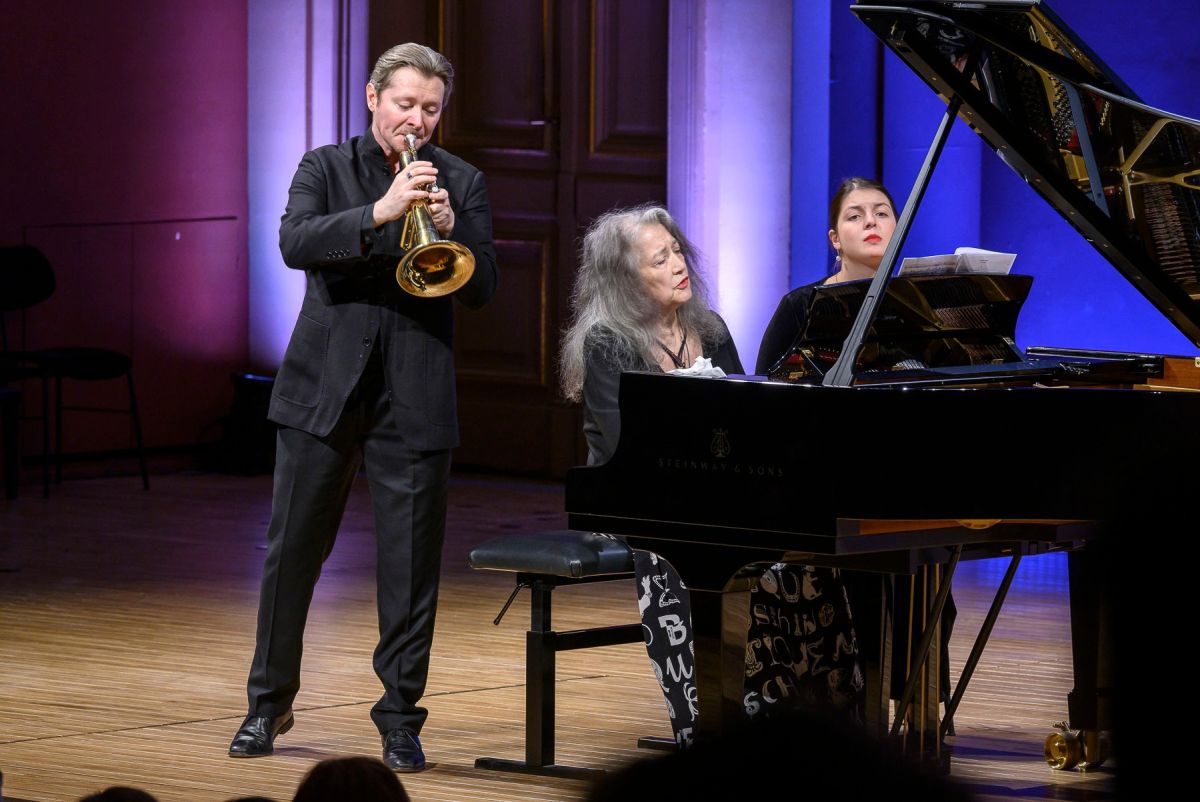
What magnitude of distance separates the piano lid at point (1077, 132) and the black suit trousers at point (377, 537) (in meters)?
1.32

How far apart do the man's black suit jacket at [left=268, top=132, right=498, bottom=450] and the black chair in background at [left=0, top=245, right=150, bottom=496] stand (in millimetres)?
4279

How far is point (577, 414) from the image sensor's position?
850 centimetres

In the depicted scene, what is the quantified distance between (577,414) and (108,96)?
2.64 m

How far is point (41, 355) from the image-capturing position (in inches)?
311

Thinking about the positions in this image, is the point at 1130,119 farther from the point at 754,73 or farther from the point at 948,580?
the point at 754,73

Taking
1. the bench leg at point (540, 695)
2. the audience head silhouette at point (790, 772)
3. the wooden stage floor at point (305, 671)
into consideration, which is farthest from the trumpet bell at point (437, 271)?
the audience head silhouette at point (790, 772)

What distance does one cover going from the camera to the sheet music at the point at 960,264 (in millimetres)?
3549

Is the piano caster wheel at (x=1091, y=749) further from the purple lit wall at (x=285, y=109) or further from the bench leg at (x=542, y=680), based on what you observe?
the purple lit wall at (x=285, y=109)

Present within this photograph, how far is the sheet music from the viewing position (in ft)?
11.6

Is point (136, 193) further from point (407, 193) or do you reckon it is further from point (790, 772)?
point (790, 772)

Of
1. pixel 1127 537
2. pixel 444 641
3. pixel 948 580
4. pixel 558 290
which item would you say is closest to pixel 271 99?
pixel 558 290

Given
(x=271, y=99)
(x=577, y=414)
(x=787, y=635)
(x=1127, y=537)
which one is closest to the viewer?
(x=1127, y=537)

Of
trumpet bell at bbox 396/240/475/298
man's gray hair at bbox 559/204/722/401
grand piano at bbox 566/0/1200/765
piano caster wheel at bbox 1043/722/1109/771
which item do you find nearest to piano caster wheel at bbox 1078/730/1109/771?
piano caster wheel at bbox 1043/722/1109/771

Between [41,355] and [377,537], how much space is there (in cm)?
449
